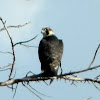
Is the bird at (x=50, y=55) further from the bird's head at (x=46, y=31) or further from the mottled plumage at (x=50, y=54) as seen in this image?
the bird's head at (x=46, y=31)

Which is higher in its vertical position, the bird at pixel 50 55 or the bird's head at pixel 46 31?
the bird's head at pixel 46 31

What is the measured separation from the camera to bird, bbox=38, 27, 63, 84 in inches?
226

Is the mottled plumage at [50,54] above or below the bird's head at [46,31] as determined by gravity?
below

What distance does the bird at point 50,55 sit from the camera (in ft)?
18.8

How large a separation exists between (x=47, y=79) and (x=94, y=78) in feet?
2.59

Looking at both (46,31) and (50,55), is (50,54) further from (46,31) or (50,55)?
(46,31)

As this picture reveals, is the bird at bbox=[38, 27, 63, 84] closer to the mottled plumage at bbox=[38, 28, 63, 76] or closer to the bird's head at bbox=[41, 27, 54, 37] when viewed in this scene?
the mottled plumage at bbox=[38, 28, 63, 76]

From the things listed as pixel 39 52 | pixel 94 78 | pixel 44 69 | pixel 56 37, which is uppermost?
pixel 56 37

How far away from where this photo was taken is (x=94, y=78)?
4.63 m

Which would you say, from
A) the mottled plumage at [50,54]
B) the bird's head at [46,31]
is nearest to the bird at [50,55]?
the mottled plumage at [50,54]

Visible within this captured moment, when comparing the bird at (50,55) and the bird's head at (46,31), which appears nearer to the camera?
the bird at (50,55)

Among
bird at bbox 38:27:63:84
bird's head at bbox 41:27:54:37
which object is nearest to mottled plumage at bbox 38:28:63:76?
bird at bbox 38:27:63:84

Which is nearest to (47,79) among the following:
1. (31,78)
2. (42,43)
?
(31,78)

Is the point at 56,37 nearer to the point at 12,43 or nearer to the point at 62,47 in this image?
the point at 62,47
